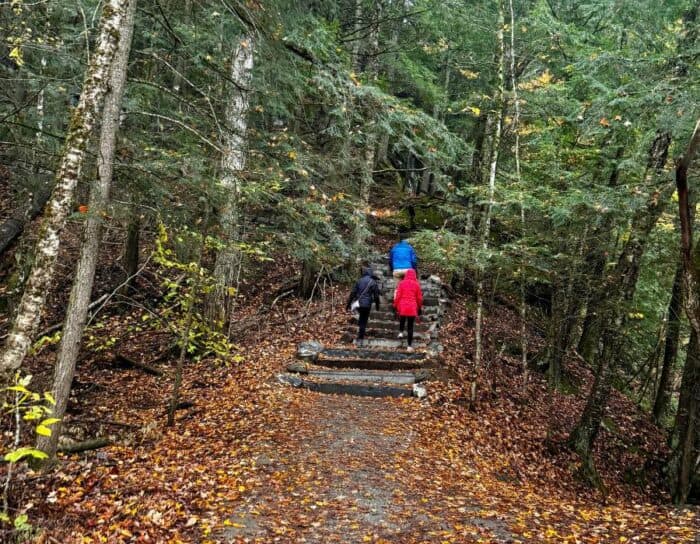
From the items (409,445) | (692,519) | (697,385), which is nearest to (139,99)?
(409,445)

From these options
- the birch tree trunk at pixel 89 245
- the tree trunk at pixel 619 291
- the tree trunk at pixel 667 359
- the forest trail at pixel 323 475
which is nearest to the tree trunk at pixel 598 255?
the tree trunk at pixel 619 291

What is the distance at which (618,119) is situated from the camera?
23.7 ft

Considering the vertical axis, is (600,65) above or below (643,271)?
above

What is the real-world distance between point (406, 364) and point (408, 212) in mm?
10884

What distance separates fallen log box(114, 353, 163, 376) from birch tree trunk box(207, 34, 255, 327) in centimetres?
171

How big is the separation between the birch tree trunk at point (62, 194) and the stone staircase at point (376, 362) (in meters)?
5.63

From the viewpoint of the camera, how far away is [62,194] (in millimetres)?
4750

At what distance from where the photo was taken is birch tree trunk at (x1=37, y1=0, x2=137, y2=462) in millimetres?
5277

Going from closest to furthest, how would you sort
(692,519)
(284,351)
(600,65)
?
1. (692,519)
2. (600,65)
3. (284,351)

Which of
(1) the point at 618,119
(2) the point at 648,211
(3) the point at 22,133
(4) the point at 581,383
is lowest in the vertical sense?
(4) the point at 581,383

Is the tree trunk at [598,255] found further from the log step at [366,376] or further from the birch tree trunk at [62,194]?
the birch tree trunk at [62,194]

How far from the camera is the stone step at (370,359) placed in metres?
10.5

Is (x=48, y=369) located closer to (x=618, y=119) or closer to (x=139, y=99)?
(x=139, y=99)

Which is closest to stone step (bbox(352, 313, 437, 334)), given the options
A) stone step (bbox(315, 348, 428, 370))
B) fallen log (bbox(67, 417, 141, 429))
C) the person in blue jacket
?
the person in blue jacket
